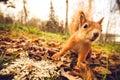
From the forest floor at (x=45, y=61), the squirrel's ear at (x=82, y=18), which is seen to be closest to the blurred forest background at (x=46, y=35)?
the forest floor at (x=45, y=61)

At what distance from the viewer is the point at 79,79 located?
1.74 meters

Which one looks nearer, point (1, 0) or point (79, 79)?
point (79, 79)

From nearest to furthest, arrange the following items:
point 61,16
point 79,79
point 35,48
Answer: point 79,79
point 35,48
point 61,16

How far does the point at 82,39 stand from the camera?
1.82 m

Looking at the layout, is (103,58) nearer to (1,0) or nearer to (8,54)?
(8,54)

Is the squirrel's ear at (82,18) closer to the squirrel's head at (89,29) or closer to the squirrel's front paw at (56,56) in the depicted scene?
the squirrel's head at (89,29)

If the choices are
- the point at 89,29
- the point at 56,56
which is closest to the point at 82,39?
the point at 89,29

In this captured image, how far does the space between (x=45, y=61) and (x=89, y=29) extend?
37 cm

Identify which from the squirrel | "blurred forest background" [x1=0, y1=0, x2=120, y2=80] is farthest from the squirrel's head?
"blurred forest background" [x1=0, y1=0, x2=120, y2=80]

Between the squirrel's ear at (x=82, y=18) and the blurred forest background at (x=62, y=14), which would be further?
the blurred forest background at (x=62, y=14)

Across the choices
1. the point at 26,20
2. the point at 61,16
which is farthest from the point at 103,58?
the point at 26,20

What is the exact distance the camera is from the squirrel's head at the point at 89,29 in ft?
5.74

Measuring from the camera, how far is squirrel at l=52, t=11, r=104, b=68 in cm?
178

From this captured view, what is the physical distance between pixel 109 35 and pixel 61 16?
1.33 ft
